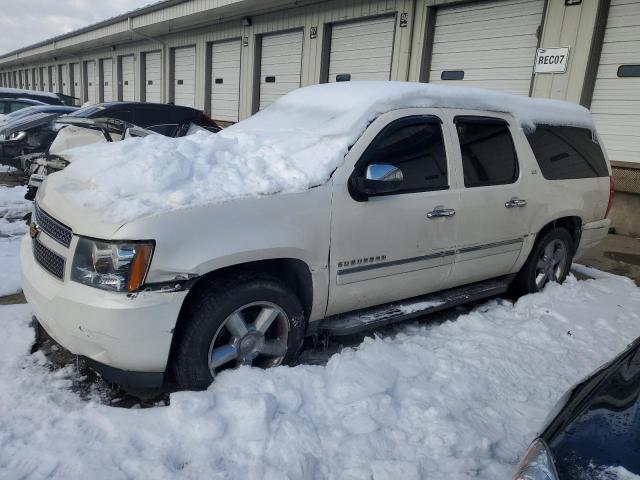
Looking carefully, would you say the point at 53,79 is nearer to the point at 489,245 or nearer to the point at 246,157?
the point at 246,157

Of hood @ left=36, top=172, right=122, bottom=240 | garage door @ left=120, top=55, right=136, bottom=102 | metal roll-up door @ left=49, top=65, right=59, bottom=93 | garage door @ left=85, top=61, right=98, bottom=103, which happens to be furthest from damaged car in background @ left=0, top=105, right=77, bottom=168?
metal roll-up door @ left=49, top=65, right=59, bottom=93

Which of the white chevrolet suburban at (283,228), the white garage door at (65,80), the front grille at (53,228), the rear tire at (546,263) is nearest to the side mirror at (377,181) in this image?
the white chevrolet suburban at (283,228)

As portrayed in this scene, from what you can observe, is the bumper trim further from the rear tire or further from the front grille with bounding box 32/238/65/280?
the rear tire

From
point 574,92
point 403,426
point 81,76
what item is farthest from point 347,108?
point 81,76

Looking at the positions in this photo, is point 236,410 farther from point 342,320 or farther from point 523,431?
point 523,431

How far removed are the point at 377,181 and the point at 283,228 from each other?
2.24 ft

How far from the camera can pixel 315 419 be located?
2604mm

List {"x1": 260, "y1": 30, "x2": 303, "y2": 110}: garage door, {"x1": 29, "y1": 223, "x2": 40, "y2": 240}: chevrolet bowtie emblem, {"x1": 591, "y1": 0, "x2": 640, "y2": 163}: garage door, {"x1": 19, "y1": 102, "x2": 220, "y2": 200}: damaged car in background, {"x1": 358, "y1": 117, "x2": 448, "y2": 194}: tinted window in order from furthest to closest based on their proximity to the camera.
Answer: {"x1": 260, "y1": 30, "x2": 303, "y2": 110}: garage door < {"x1": 591, "y1": 0, "x2": 640, "y2": 163}: garage door < {"x1": 19, "y1": 102, "x2": 220, "y2": 200}: damaged car in background < {"x1": 358, "y1": 117, "x2": 448, "y2": 194}: tinted window < {"x1": 29, "y1": 223, "x2": 40, "y2": 240}: chevrolet bowtie emblem

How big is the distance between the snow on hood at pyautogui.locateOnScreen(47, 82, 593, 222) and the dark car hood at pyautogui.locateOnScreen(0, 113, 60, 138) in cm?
753

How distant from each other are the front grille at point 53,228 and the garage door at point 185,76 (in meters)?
16.1

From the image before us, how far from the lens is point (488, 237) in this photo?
407 centimetres

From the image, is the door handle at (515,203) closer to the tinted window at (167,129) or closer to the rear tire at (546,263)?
the rear tire at (546,263)

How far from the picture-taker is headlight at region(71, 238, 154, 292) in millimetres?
2414

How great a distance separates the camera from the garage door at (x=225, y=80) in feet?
52.2
